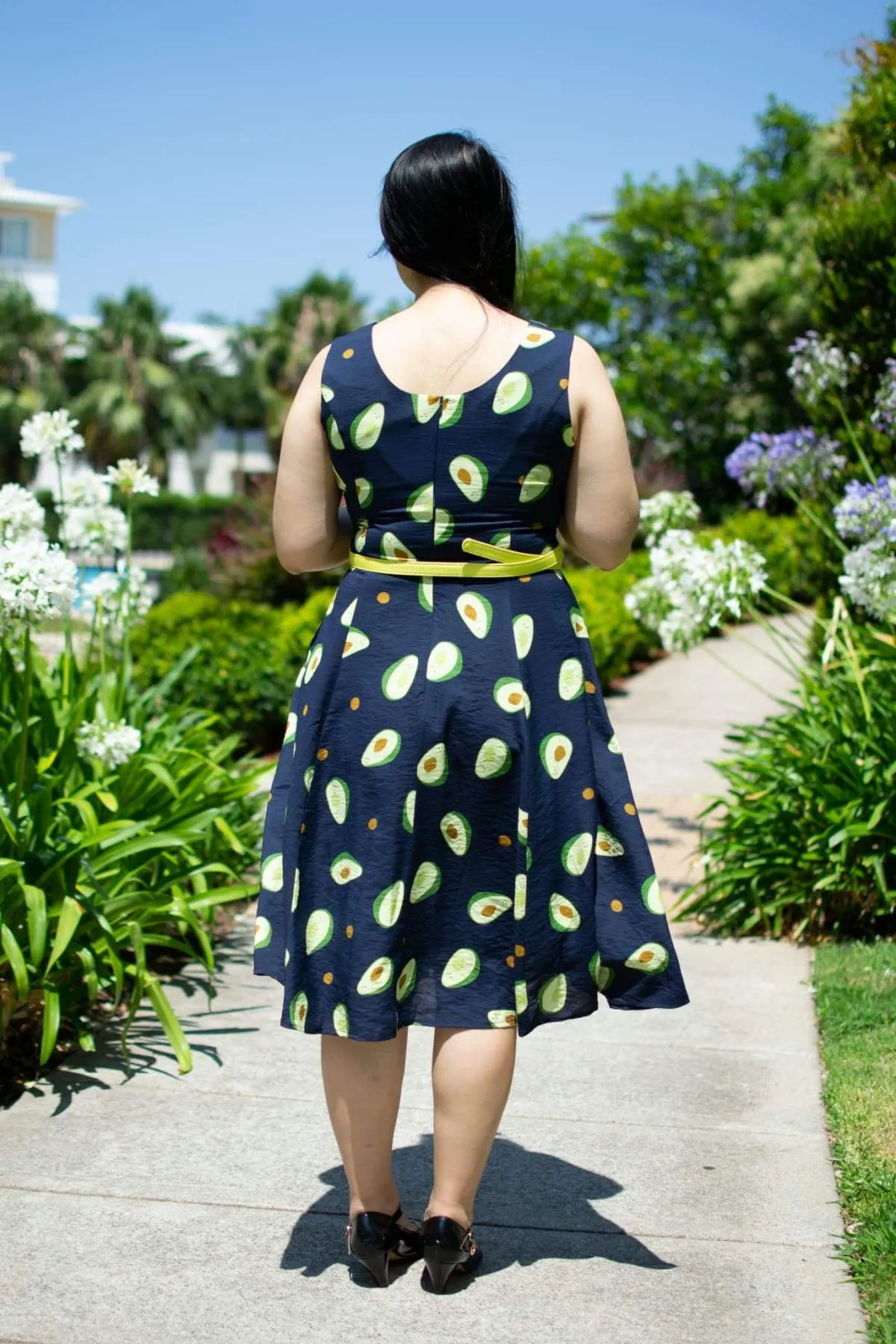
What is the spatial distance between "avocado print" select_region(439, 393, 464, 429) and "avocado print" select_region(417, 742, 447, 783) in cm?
55

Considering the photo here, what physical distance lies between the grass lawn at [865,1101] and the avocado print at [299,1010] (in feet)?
3.61

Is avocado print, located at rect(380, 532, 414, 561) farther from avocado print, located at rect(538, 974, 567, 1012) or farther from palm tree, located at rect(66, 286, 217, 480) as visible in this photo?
palm tree, located at rect(66, 286, 217, 480)

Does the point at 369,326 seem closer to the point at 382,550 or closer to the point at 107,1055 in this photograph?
the point at 382,550

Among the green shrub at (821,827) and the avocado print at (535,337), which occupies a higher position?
the avocado print at (535,337)

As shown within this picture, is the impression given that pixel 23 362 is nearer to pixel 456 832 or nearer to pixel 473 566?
pixel 473 566

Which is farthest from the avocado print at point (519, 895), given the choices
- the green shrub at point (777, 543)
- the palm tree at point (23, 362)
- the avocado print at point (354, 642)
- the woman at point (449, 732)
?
the palm tree at point (23, 362)

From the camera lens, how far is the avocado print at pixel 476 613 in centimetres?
250

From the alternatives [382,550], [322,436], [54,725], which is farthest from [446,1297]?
[54,725]

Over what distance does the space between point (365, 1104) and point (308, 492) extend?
1107 mm

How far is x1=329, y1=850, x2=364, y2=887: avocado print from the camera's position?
2467 mm

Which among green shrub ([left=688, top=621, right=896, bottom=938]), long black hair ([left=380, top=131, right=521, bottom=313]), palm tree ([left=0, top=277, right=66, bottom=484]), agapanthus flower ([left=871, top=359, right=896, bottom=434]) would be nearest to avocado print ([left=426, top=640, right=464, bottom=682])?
long black hair ([left=380, top=131, right=521, bottom=313])

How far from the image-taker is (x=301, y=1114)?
11.5 feet

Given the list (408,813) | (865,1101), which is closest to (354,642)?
(408,813)

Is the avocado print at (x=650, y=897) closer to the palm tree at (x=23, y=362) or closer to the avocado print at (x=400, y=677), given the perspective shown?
the avocado print at (x=400, y=677)
